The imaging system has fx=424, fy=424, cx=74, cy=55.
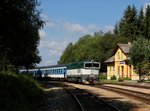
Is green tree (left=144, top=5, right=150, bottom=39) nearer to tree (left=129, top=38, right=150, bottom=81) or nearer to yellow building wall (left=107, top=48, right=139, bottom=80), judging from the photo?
yellow building wall (left=107, top=48, right=139, bottom=80)

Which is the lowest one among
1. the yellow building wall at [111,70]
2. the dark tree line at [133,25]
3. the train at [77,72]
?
the train at [77,72]

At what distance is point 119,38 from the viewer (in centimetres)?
11444

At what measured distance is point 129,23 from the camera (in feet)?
377

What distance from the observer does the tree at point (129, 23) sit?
114 metres

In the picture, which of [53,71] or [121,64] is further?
[121,64]

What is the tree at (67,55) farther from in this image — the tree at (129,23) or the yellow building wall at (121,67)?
the yellow building wall at (121,67)

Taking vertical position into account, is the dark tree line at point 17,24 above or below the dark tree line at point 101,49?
below

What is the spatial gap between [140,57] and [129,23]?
57273 mm

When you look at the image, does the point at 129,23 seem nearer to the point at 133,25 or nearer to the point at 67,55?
the point at 133,25

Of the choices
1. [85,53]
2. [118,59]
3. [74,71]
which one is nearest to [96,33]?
[85,53]

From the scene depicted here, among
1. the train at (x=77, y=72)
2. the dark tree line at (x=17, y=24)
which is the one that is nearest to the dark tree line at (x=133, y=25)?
the train at (x=77, y=72)

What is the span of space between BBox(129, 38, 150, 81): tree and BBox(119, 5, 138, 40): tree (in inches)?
2106

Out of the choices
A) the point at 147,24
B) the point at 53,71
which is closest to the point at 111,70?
the point at 53,71

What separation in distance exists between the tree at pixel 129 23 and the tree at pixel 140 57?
5349 cm
